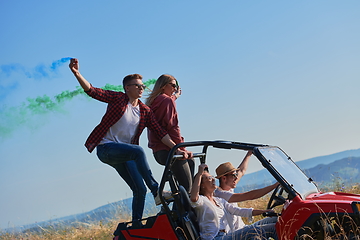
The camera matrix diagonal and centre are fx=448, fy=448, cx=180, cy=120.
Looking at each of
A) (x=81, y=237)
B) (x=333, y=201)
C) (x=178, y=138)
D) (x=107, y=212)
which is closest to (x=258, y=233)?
(x=333, y=201)

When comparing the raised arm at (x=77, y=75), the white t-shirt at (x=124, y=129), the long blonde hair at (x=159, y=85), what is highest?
the raised arm at (x=77, y=75)

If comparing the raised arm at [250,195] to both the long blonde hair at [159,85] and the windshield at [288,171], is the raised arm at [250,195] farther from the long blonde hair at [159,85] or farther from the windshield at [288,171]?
the long blonde hair at [159,85]

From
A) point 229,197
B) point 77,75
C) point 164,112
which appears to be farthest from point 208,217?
point 77,75

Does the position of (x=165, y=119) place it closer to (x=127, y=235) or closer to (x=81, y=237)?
(x=127, y=235)

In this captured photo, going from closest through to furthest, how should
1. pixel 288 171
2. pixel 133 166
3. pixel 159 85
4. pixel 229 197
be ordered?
pixel 288 171 < pixel 229 197 < pixel 133 166 < pixel 159 85

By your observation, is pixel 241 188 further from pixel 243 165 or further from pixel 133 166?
pixel 133 166

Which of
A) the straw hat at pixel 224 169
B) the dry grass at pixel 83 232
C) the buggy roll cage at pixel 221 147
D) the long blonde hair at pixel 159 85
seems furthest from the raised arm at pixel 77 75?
the dry grass at pixel 83 232

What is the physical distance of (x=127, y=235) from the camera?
5.01 meters

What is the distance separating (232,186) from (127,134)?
1.43m

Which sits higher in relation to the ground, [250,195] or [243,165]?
[243,165]

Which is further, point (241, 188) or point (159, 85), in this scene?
point (241, 188)

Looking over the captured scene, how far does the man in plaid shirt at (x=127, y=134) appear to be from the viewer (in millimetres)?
5215

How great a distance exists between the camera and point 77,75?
5.27m

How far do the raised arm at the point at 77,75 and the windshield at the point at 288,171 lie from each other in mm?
2195
